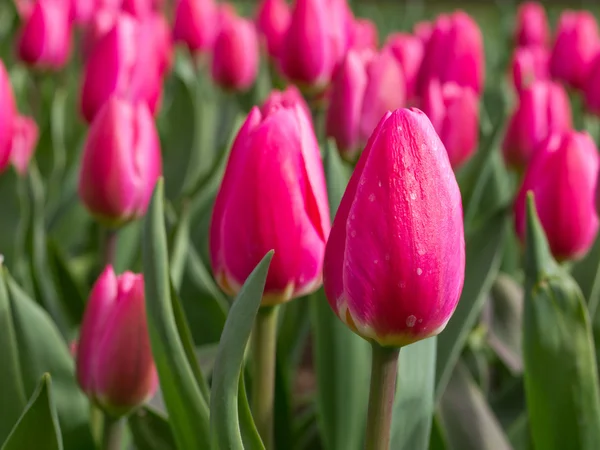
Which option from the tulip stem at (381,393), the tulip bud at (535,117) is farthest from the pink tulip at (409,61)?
the tulip stem at (381,393)

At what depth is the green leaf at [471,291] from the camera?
0.75 metres

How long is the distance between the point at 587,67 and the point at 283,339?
103 centimetres

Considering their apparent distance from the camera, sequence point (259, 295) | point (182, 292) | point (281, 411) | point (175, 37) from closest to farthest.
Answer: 1. point (259, 295)
2. point (281, 411)
3. point (182, 292)
4. point (175, 37)

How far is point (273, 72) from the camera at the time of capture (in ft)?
6.81

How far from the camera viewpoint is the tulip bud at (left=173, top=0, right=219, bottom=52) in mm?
1901

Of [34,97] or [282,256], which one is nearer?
[282,256]

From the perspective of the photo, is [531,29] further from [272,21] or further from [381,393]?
[381,393]

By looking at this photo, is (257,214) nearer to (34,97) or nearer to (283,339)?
(283,339)

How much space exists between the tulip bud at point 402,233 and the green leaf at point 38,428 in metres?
0.21

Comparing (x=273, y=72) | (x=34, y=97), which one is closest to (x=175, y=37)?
(x=273, y=72)

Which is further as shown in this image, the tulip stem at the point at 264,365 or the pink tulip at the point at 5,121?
the pink tulip at the point at 5,121

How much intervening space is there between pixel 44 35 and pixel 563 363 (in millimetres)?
1222

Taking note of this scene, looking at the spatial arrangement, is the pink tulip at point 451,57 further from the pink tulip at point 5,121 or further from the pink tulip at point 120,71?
the pink tulip at point 5,121

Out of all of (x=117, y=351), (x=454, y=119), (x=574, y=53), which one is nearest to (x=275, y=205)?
(x=117, y=351)
